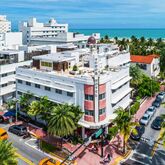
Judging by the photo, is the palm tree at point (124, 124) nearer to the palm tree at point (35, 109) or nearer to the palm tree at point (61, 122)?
the palm tree at point (61, 122)

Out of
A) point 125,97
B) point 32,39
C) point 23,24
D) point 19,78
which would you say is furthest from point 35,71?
point 23,24

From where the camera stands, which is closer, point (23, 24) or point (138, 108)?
point (138, 108)

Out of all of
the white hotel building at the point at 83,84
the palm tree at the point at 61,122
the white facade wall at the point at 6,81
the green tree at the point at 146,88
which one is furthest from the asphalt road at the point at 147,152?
the white facade wall at the point at 6,81

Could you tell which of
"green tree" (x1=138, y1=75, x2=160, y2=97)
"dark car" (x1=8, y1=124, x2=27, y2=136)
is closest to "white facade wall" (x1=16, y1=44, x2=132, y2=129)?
"dark car" (x1=8, y1=124, x2=27, y2=136)

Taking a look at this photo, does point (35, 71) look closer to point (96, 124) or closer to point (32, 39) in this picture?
point (96, 124)

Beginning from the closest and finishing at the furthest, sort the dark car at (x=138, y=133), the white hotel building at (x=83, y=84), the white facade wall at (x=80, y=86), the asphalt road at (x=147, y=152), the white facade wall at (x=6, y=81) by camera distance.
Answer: the asphalt road at (x=147, y=152), the white hotel building at (x=83, y=84), the white facade wall at (x=80, y=86), the dark car at (x=138, y=133), the white facade wall at (x=6, y=81)

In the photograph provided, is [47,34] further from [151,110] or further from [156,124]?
[156,124]
